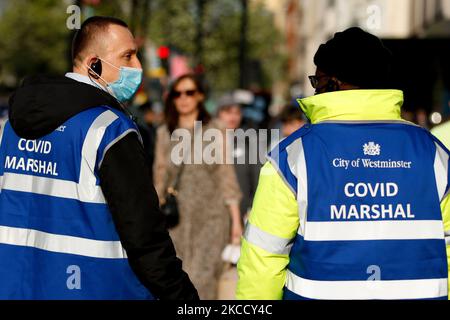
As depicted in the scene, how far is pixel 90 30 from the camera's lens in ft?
12.3

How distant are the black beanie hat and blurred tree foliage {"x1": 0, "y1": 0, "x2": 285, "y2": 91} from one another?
15.9m

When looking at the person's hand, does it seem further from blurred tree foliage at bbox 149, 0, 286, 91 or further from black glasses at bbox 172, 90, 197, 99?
blurred tree foliage at bbox 149, 0, 286, 91

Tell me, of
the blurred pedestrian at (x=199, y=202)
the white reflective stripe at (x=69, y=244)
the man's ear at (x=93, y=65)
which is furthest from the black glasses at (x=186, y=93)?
the white reflective stripe at (x=69, y=244)

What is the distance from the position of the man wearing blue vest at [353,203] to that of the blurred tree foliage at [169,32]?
16.0m

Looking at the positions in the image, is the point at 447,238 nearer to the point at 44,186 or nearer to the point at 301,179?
the point at 301,179

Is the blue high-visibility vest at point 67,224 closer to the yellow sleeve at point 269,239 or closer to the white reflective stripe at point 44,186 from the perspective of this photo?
the white reflective stripe at point 44,186

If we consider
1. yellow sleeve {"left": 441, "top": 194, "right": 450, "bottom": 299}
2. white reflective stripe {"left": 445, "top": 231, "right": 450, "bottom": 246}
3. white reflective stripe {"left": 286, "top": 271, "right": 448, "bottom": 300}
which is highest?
yellow sleeve {"left": 441, "top": 194, "right": 450, "bottom": 299}

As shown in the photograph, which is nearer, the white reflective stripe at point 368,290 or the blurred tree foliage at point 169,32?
the white reflective stripe at point 368,290

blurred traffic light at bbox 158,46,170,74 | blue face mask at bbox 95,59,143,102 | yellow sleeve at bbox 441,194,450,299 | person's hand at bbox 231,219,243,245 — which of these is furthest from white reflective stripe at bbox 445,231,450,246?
blurred traffic light at bbox 158,46,170,74

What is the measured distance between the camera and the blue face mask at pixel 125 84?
12.4ft

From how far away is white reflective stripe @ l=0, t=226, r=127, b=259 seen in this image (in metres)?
3.40

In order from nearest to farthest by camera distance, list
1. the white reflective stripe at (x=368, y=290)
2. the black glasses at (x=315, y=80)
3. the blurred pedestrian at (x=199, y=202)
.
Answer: the white reflective stripe at (x=368, y=290), the black glasses at (x=315, y=80), the blurred pedestrian at (x=199, y=202)

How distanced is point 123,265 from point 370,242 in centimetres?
95

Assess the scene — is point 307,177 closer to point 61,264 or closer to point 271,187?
point 271,187
